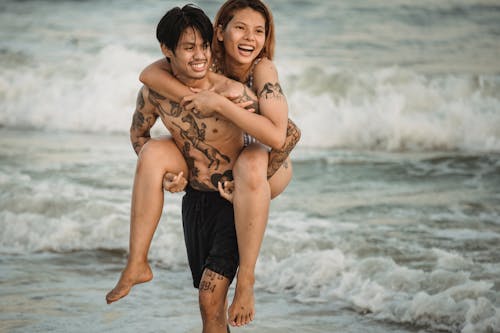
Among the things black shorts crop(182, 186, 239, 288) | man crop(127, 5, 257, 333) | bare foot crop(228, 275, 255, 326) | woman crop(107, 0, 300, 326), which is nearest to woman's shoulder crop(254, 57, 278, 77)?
woman crop(107, 0, 300, 326)

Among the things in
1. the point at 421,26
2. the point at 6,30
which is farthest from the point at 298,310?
the point at 6,30

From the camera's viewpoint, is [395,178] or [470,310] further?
[395,178]

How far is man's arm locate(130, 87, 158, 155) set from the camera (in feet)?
10.9

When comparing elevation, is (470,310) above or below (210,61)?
below

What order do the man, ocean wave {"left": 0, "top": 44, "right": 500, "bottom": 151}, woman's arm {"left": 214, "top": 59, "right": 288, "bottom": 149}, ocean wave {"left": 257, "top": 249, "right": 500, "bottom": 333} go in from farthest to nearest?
ocean wave {"left": 0, "top": 44, "right": 500, "bottom": 151} → ocean wave {"left": 257, "top": 249, "right": 500, "bottom": 333} → the man → woman's arm {"left": 214, "top": 59, "right": 288, "bottom": 149}

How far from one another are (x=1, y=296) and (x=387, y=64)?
359 inches

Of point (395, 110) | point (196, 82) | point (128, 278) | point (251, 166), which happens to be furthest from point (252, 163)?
point (395, 110)

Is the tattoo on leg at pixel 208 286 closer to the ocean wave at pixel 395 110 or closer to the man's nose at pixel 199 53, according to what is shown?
the man's nose at pixel 199 53

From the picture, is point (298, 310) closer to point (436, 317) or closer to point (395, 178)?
point (436, 317)

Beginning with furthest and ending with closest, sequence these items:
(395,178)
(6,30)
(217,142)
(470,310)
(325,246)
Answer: (6,30)
(395,178)
(325,246)
(470,310)
(217,142)

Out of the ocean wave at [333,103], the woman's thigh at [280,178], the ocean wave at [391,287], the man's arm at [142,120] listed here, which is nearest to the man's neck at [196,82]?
the man's arm at [142,120]

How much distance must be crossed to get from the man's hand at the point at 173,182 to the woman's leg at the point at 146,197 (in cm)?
2

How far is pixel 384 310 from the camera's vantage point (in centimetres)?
517

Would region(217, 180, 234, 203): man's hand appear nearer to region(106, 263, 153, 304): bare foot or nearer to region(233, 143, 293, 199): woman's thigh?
region(233, 143, 293, 199): woman's thigh
